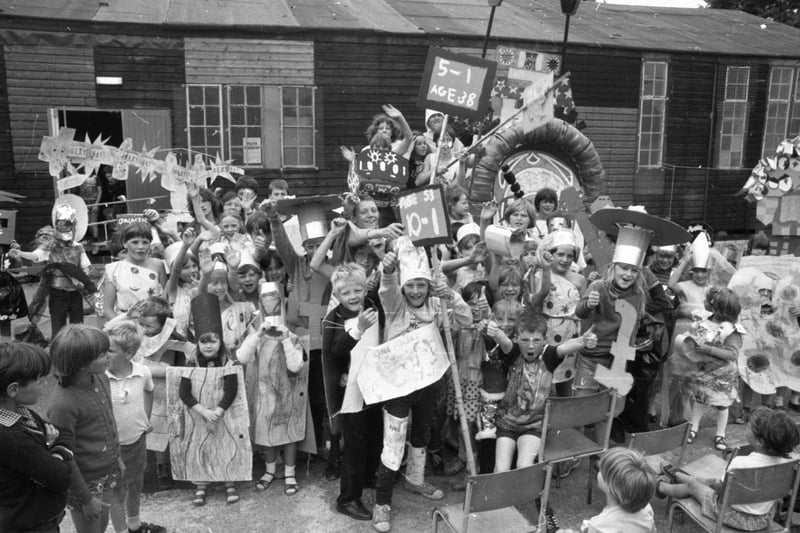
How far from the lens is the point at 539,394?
397 cm

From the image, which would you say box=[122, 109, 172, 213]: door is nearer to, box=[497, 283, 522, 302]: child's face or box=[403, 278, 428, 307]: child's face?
box=[497, 283, 522, 302]: child's face

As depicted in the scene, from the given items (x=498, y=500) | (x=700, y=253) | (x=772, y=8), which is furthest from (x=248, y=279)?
(x=772, y=8)

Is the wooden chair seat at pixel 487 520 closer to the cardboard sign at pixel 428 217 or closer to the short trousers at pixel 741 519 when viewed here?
the short trousers at pixel 741 519

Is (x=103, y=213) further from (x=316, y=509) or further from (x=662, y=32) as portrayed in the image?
(x=662, y=32)

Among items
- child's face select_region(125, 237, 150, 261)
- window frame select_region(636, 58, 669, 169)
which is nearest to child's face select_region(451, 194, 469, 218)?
child's face select_region(125, 237, 150, 261)

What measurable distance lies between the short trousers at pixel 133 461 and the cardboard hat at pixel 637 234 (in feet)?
10.5

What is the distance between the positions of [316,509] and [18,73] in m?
9.89

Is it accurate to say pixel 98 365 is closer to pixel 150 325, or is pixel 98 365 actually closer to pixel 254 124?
pixel 150 325

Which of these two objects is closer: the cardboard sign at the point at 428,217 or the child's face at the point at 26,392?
the child's face at the point at 26,392

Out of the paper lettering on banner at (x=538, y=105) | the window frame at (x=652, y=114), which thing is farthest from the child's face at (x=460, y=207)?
the window frame at (x=652, y=114)

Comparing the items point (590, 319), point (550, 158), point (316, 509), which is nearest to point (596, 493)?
point (590, 319)

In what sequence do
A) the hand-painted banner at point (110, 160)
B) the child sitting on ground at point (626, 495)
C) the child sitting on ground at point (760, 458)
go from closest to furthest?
the child sitting on ground at point (626, 495), the child sitting on ground at point (760, 458), the hand-painted banner at point (110, 160)

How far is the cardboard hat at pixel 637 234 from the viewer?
4.17 metres

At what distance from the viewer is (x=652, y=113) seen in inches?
576
